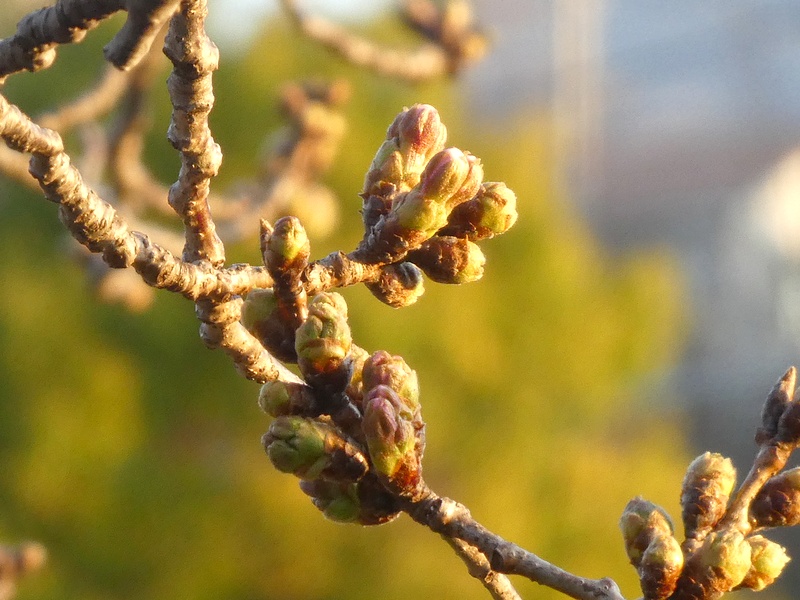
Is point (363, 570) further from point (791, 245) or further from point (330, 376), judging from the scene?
point (791, 245)

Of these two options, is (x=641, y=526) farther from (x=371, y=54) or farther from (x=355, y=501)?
(x=371, y=54)

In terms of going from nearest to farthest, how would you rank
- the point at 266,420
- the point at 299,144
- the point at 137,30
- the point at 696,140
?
the point at 137,30
the point at 299,144
the point at 266,420
the point at 696,140

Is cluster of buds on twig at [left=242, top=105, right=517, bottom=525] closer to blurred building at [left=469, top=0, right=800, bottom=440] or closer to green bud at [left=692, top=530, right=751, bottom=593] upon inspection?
green bud at [left=692, top=530, right=751, bottom=593]

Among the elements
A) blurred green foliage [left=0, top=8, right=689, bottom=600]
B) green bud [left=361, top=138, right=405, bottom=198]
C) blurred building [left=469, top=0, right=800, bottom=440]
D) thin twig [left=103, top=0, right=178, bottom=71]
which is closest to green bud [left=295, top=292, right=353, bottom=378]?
green bud [left=361, top=138, right=405, bottom=198]

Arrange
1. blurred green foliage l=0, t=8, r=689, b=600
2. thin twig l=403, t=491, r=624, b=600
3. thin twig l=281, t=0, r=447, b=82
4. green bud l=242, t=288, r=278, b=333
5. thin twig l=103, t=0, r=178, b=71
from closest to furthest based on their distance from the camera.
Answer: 1. thin twig l=103, t=0, r=178, b=71
2. thin twig l=403, t=491, r=624, b=600
3. green bud l=242, t=288, r=278, b=333
4. thin twig l=281, t=0, r=447, b=82
5. blurred green foliage l=0, t=8, r=689, b=600

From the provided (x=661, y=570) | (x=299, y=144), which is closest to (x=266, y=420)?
(x=299, y=144)

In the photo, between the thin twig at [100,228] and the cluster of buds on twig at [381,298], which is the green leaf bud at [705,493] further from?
the thin twig at [100,228]
